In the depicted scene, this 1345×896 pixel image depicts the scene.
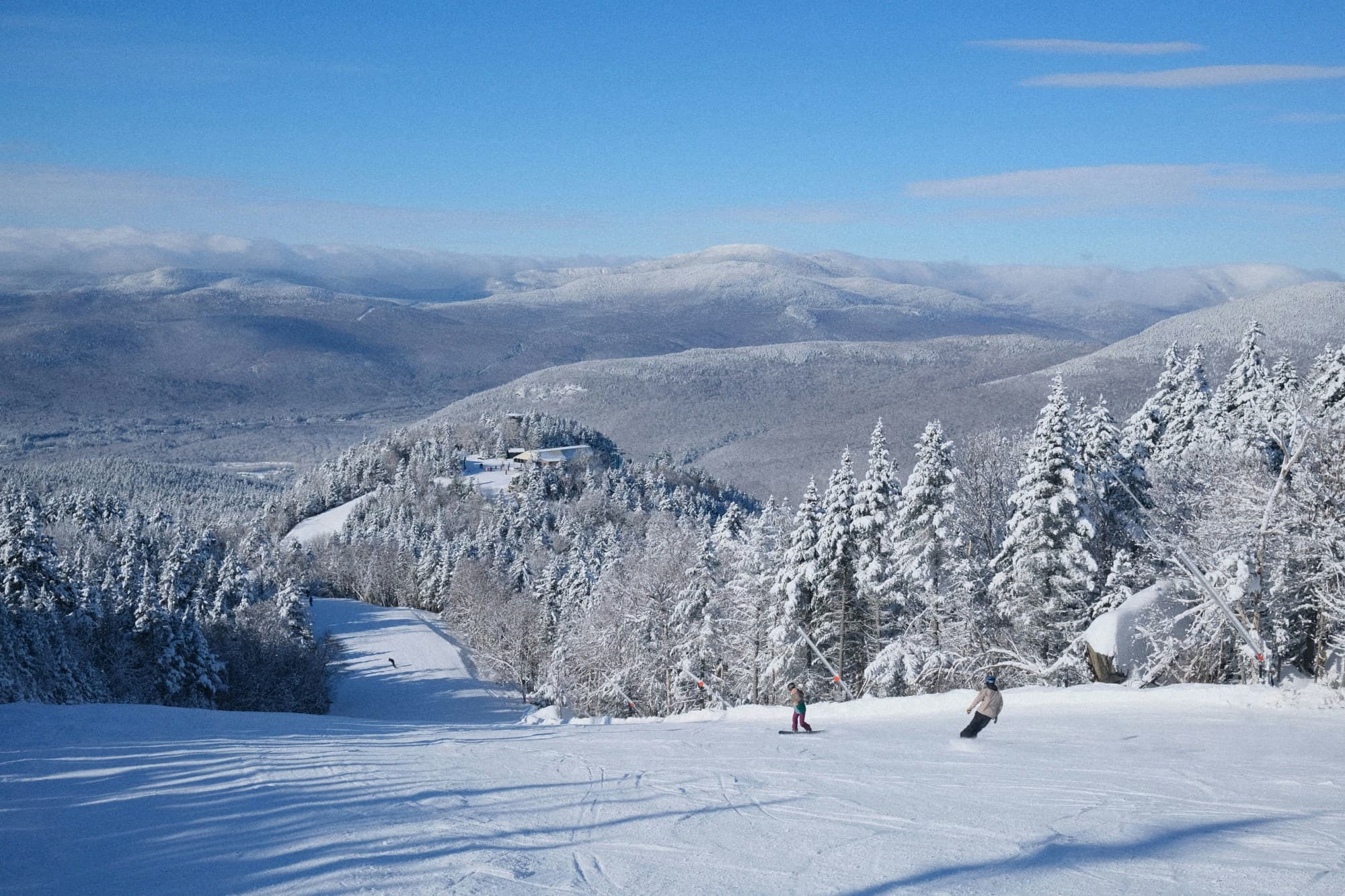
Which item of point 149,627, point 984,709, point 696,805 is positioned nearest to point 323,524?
point 149,627

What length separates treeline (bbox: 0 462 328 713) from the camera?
1289 inches

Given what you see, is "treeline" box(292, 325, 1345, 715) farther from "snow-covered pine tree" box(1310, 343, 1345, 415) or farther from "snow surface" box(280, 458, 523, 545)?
"snow surface" box(280, 458, 523, 545)

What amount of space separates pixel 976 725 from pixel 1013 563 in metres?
11.5

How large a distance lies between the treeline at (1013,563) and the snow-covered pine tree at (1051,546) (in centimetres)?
6

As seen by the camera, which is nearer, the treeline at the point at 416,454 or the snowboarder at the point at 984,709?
the snowboarder at the point at 984,709

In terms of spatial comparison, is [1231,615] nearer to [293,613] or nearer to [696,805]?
[696,805]

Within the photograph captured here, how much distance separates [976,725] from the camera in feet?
49.6

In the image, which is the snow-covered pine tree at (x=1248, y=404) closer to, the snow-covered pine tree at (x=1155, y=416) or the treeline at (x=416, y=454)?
the snow-covered pine tree at (x=1155, y=416)

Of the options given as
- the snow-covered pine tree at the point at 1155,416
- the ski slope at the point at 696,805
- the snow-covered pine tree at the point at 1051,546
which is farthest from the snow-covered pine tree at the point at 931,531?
the ski slope at the point at 696,805

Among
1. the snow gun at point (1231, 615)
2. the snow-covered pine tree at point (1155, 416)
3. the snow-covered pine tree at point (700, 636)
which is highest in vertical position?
the snow-covered pine tree at point (1155, 416)

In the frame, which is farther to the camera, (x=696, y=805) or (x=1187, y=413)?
(x=1187, y=413)

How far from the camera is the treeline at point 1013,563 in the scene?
66.9ft

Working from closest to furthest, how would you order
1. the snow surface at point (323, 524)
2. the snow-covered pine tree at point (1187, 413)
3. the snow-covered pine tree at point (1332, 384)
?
the snow-covered pine tree at point (1332, 384) < the snow-covered pine tree at point (1187, 413) < the snow surface at point (323, 524)

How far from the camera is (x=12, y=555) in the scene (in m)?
34.8
